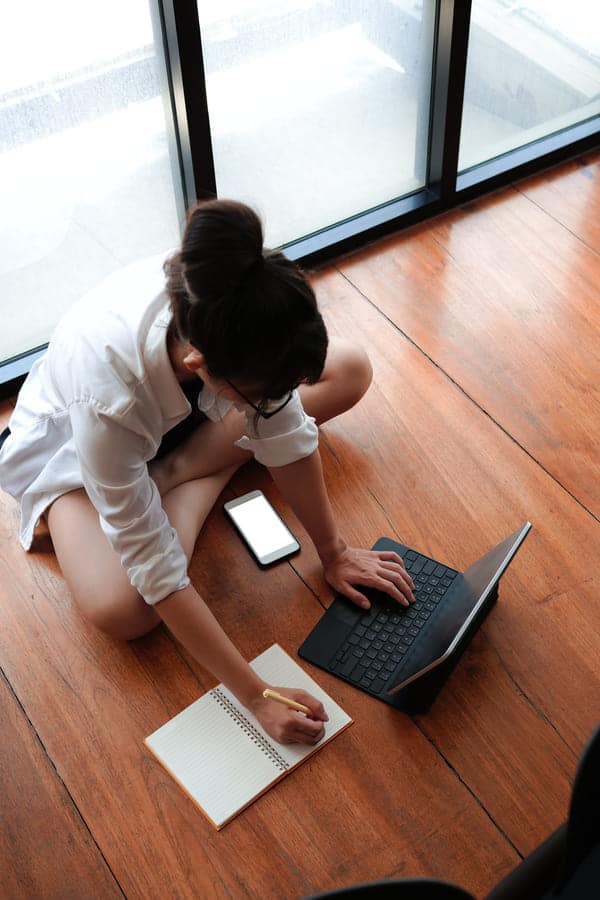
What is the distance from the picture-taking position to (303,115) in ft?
6.23

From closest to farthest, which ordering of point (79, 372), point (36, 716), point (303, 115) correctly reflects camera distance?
1. point (79, 372)
2. point (36, 716)
3. point (303, 115)

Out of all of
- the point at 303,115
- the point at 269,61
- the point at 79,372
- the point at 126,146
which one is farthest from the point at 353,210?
the point at 79,372

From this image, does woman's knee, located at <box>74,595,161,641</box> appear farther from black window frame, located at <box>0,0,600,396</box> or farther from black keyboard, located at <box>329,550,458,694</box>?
black window frame, located at <box>0,0,600,396</box>

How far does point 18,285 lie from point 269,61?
2.03ft

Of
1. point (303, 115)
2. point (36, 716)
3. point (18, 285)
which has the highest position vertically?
point (303, 115)

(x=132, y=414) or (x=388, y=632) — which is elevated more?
(x=132, y=414)

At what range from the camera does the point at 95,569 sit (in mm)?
1453

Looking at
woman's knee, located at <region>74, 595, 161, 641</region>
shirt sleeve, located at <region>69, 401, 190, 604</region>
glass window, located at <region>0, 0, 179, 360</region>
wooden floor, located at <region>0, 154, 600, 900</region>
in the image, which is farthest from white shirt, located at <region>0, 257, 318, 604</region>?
glass window, located at <region>0, 0, 179, 360</region>

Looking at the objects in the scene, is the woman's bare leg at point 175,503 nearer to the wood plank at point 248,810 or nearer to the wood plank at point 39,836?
the wood plank at point 248,810

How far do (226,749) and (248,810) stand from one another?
9cm

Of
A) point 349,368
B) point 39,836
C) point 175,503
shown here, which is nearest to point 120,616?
point 175,503

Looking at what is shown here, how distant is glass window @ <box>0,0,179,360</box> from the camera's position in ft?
5.08

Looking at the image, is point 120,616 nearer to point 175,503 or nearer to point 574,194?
point 175,503

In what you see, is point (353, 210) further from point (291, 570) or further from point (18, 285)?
point (291, 570)
